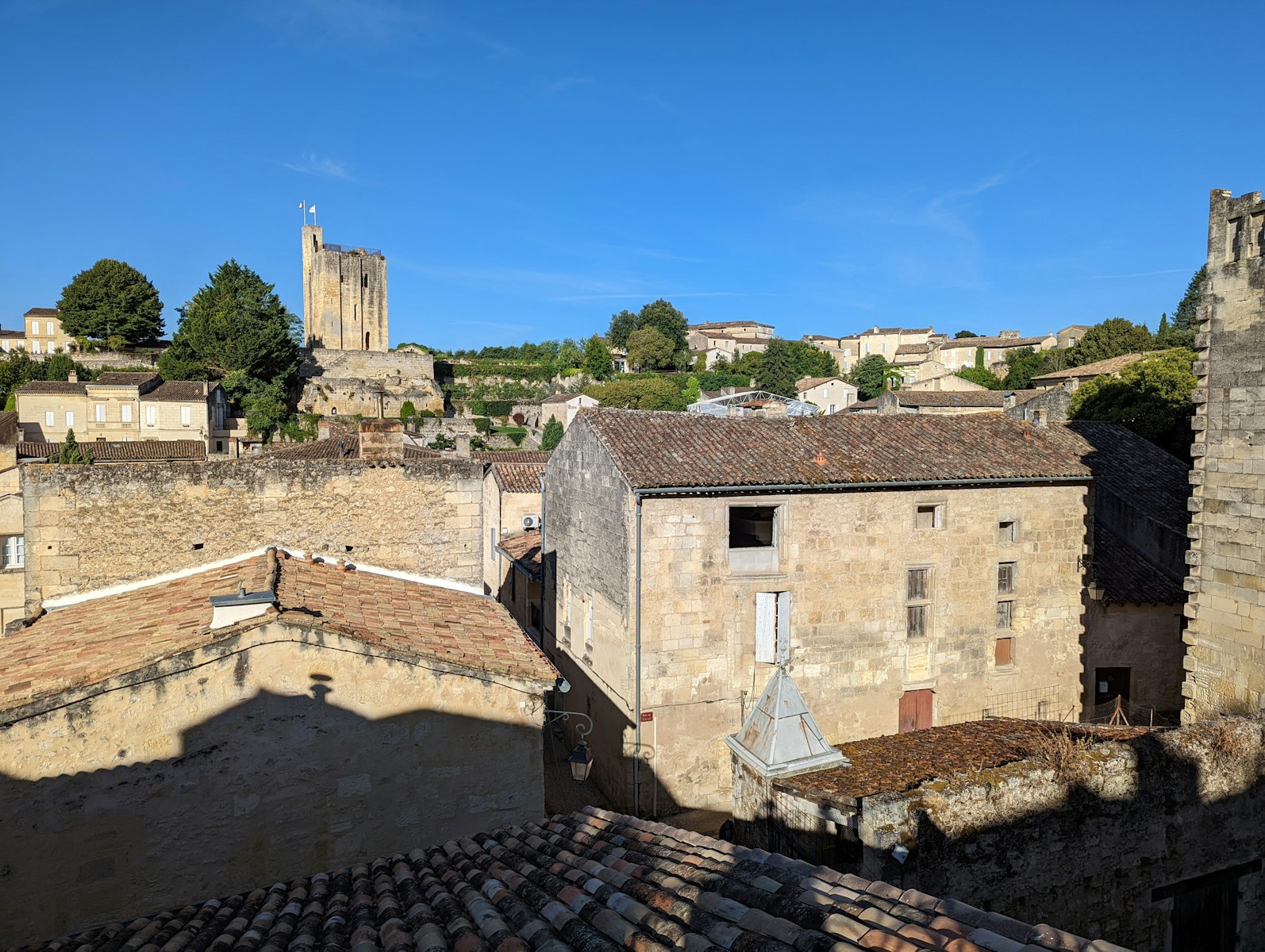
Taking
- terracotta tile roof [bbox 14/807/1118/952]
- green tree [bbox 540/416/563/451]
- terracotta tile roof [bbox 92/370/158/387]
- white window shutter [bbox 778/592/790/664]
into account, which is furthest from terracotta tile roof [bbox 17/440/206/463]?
terracotta tile roof [bbox 14/807/1118/952]

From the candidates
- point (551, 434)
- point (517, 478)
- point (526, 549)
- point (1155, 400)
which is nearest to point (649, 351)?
point (551, 434)

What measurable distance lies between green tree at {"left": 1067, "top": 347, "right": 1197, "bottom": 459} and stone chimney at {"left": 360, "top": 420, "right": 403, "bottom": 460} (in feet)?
83.3

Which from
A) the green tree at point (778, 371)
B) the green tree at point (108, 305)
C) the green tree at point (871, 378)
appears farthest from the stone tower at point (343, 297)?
the green tree at point (871, 378)

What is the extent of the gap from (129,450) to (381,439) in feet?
109

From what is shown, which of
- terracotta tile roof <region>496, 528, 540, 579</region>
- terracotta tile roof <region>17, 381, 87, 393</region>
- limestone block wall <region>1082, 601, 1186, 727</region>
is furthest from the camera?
terracotta tile roof <region>17, 381, 87, 393</region>

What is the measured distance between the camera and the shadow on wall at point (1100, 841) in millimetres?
8141

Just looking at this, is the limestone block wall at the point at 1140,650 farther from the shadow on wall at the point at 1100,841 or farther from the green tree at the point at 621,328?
the green tree at the point at 621,328

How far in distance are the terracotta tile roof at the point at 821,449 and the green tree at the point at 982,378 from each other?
5889cm

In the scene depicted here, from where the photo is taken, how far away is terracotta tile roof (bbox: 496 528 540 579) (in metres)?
24.2

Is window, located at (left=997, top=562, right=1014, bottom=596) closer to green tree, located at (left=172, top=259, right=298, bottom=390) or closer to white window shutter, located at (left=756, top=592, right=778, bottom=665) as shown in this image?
white window shutter, located at (left=756, top=592, right=778, bottom=665)

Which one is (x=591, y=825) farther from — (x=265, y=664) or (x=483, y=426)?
(x=483, y=426)

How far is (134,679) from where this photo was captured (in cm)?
786

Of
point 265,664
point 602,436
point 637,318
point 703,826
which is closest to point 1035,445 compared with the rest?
point 602,436

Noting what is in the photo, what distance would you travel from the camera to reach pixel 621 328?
100625mm
